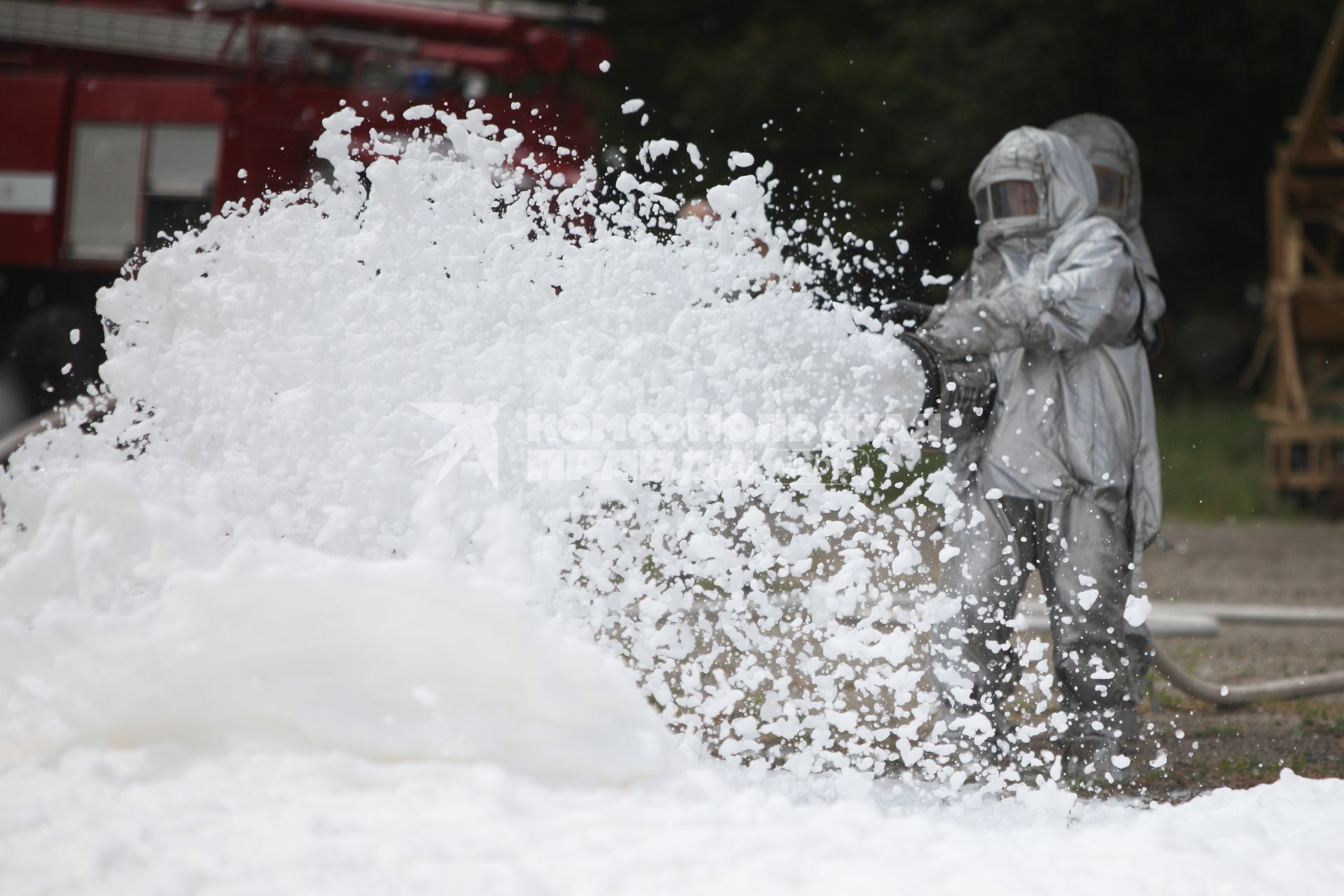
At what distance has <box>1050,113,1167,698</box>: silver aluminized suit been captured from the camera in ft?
14.0

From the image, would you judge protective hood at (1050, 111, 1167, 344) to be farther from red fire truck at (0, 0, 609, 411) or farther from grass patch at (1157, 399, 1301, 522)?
grass patch at (1157, 399, 1301, 522)

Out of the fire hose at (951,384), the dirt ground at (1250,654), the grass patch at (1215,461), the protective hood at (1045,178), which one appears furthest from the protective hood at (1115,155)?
the grass patch at (1215,461)

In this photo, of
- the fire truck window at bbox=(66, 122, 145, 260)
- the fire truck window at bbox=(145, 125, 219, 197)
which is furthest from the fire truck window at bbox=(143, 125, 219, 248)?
the fire truck window at bbox=(66, 122, 145, 260)

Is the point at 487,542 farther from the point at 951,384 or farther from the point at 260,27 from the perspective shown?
the point at 260,27

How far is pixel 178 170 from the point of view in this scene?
8.44m

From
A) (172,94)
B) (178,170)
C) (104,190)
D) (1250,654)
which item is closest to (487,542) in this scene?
(1250,654)

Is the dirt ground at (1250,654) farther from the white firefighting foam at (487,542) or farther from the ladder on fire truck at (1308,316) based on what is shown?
the white firefighting foam at (487,542)

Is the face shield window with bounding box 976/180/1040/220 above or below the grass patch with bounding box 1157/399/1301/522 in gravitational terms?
above

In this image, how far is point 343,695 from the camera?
330 centimetres

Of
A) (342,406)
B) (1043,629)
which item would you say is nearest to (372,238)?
Result: (342,406)

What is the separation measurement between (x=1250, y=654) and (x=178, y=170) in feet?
19.5

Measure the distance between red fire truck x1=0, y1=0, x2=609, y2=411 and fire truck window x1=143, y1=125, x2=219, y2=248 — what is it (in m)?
0.01

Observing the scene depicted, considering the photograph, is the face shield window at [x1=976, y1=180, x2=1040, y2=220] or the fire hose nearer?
the fire hose

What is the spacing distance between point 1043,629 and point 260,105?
495cm
